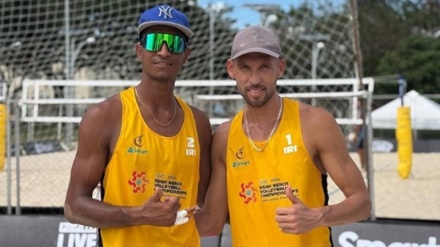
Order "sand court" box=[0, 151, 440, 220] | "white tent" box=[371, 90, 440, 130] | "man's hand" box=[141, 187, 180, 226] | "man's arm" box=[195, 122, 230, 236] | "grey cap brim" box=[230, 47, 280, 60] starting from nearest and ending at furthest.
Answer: "man's hand" box=[141, 187, 180, 226] → "grey cap brim" box=[230, 47, 280, 60] → "man's arm" box=[195, 122, 230, 236] → "sand court" box=[0, 151, 440, 220] → "white tent" box=[371, 90, 440, 130]

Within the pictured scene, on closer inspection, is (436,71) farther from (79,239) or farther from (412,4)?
(79,239)

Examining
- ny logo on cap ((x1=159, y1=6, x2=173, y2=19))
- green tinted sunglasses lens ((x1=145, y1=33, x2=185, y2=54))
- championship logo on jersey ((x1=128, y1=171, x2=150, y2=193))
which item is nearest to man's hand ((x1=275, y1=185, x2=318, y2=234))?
championship logo on jersey ((x1=128, y1=171, x2=150, y2=193))

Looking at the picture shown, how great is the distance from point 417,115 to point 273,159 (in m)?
21.2

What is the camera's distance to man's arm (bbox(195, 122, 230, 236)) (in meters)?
3.27

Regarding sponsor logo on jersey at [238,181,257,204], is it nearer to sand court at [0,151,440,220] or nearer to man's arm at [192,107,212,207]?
man's arm at [192,107,212,207]

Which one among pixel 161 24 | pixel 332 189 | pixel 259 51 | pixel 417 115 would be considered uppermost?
pixel 161 24

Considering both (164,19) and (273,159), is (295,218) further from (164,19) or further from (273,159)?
(164,19)

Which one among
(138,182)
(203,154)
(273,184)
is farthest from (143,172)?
(273,184)

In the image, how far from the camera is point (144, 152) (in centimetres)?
312

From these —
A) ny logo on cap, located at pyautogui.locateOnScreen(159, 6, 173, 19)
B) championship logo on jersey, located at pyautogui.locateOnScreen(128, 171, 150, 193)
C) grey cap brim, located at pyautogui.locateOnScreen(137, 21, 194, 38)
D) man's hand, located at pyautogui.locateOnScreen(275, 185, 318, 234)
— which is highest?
ny logo on cap, located at pyautogui.locateOnScreen(159, 6, 173, 19)

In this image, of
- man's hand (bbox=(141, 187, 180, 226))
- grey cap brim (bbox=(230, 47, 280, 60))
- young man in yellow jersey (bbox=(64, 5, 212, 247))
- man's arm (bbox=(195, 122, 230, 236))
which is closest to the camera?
man's hand (bbox=(141, 187, 180, 226))

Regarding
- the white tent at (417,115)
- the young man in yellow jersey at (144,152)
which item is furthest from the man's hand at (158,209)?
the white tent at (417,115)

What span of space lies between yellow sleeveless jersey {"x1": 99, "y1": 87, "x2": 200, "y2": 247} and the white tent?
19.6m

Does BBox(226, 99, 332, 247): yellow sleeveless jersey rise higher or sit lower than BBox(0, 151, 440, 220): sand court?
higher
